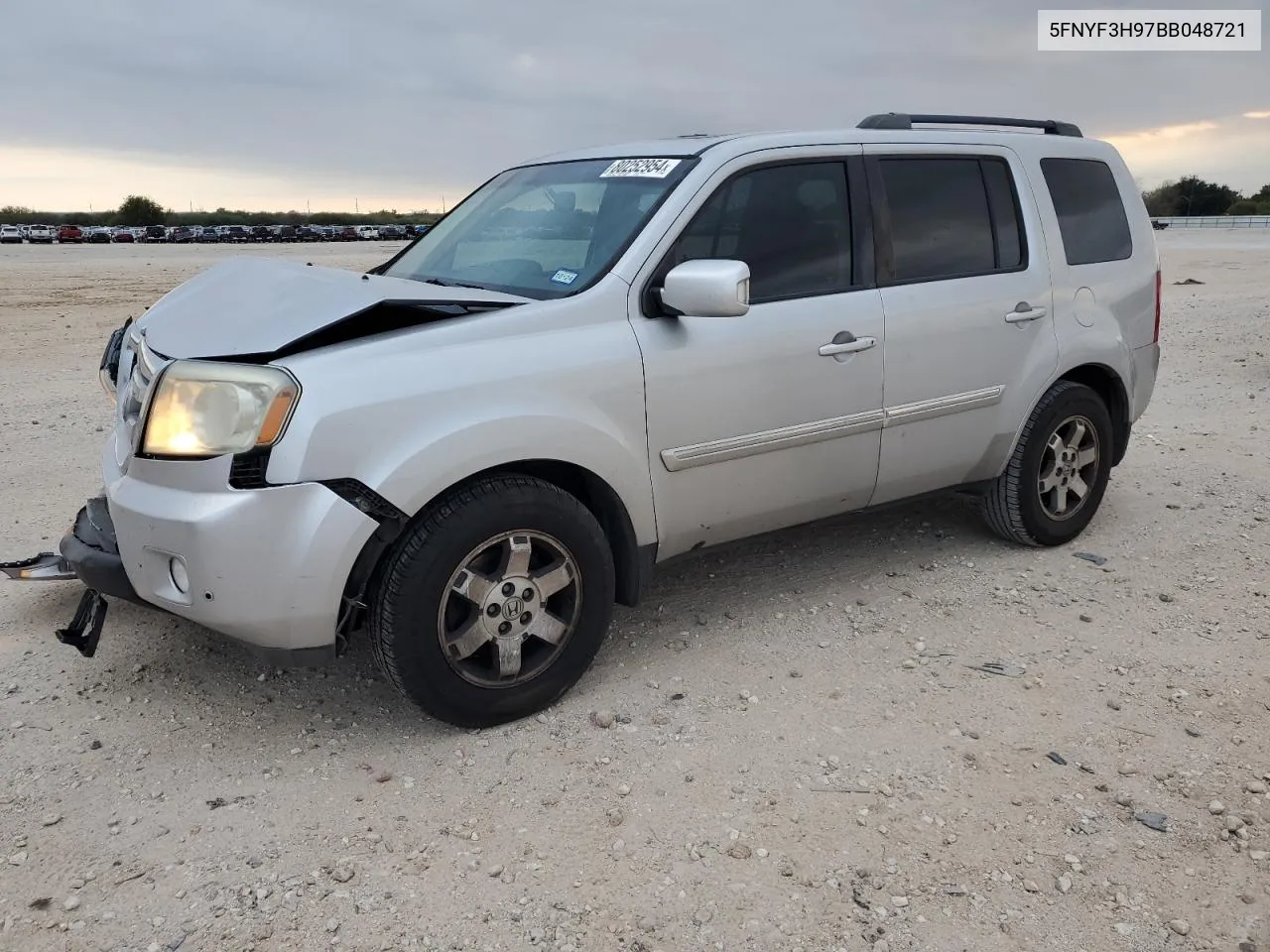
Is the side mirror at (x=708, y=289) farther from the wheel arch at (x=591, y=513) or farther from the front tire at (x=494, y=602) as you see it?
the front tire at (x=494, y=602)

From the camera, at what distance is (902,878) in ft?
8.90

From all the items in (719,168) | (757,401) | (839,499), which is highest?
(719,168)

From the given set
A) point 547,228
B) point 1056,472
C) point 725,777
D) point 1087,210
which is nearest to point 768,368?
point 547,228

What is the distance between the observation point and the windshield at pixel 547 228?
3707mm

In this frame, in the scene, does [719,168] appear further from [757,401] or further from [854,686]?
[854,686]

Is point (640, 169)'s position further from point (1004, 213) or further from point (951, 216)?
point (1004, 213)

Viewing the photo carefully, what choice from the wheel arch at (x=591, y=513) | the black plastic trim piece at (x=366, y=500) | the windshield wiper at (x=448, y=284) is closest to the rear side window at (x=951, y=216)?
the wheel arch at (x=591, y=513)

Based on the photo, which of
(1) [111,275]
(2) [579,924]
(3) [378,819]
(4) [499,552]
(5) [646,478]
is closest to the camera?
(2) [579,924]

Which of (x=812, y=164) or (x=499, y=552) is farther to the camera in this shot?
(x=812, y=164)


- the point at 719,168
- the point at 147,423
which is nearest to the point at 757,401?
the point at 719,168

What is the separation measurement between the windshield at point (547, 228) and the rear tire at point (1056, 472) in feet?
7.00

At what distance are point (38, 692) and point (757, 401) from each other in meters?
2.70

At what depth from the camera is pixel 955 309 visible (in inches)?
172

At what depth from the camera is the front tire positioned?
318 cm
